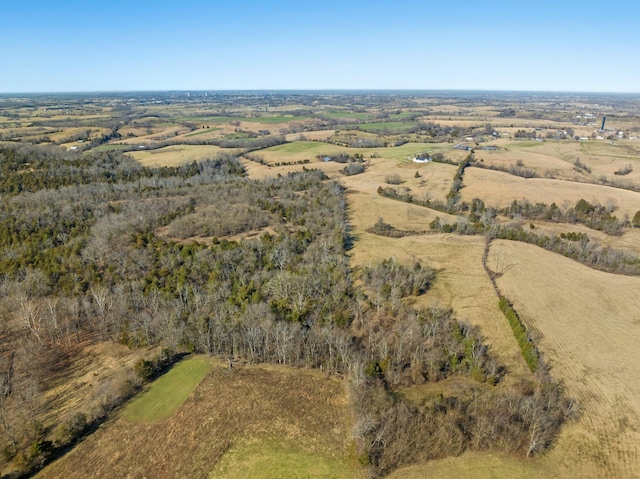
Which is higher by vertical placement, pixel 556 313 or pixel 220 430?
pixel 556 313

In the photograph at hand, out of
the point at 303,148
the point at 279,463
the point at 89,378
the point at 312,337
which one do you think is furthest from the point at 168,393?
the point at 303,148

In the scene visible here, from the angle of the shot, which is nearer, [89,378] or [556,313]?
[89,378]

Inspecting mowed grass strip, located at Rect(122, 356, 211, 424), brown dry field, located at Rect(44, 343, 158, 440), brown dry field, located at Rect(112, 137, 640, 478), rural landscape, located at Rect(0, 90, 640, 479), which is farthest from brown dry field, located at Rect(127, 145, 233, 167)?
mowed grass strip, located at Rect(122, 356, 211, 424)

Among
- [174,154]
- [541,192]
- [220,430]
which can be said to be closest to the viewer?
[220,430]

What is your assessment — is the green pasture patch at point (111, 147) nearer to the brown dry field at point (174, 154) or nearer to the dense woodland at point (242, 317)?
the brown dry field at point (174, 154)

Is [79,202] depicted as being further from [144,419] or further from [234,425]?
[234,425]

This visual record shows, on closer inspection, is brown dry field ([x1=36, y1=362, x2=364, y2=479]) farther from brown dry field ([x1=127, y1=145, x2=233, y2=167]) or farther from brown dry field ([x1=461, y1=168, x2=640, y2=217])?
brown dry field ([x1=127, y1=145, x2=233, y2=167])

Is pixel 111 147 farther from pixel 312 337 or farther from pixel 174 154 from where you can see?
pixel 312 337
